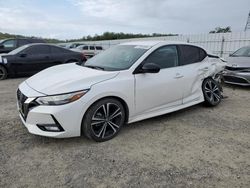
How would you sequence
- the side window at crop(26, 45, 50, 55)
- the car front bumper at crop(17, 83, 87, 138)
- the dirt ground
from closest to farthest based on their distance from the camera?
the dirt ground, the car front bumper at crop(17, 83, 87, 138), the side window at crop(26, 45, 50, 55)

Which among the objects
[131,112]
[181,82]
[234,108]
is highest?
[181,82]

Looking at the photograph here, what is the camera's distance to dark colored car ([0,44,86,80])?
8.87 metres

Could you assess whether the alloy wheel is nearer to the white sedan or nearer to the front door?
the white sedan

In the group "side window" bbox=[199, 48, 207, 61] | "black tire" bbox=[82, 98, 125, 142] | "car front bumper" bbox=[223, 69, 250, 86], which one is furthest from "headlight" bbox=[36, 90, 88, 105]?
"car front bumper" bbox=[223, 69, 250, 86]

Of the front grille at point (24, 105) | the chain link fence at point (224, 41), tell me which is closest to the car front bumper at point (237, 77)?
the chain link fence at point (224, 41)

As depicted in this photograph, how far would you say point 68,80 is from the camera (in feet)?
11.6

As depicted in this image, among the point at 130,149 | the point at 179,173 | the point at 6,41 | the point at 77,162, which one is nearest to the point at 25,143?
the point at 77,162

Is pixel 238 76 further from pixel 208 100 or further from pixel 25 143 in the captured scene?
pixel 25 143

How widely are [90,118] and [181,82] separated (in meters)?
1.99

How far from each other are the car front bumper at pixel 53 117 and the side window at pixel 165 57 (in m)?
1.60

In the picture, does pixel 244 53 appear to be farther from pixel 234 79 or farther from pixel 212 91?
pixel 212 91

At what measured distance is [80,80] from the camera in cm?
349

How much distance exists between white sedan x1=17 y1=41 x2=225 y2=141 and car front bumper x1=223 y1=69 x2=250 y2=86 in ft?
8.73

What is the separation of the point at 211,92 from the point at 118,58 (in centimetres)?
237
